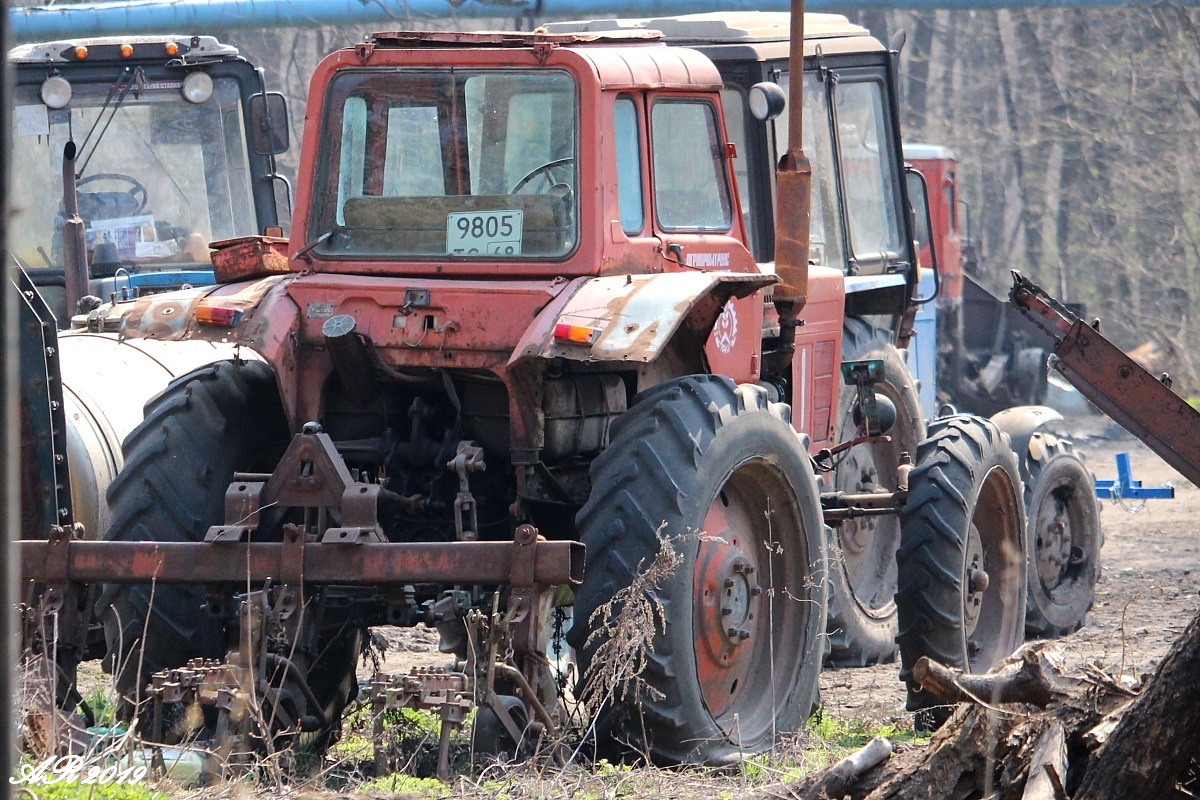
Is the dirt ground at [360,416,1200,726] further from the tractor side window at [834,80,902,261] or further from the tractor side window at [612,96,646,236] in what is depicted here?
the tractor side window at [834,80,902,261]

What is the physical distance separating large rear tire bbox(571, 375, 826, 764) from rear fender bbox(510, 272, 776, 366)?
328 mm

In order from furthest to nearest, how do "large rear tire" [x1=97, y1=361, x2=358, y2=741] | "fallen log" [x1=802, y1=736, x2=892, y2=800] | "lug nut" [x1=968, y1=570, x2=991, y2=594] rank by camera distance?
1. "lug nut" [x1=968, y1=570, x2=991, y2=594]
2. "large rear tire" [x1=97, y1=361, x2=358, y2=741]
3. "fallen log" [x1=802, y1=736, x2=892, y2=800]

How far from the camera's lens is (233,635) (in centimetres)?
622

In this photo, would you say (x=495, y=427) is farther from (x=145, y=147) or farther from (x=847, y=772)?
(x=145, y=147)

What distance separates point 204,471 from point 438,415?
873 mm

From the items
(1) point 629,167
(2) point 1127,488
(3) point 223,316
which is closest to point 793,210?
(1) point 629,167

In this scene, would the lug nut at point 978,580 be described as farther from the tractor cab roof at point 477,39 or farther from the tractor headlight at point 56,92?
the tractor headlight at point 56,92

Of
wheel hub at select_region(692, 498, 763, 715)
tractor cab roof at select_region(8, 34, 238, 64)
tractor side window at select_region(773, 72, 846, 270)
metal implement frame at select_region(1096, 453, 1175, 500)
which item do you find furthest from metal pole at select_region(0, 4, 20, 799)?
metal implement frame at select_region(1096, 453, 1175, 500)

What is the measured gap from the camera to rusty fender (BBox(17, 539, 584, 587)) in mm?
5363

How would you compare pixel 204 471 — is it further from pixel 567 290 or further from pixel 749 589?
pixel 749 589

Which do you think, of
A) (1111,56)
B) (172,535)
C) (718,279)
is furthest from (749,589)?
(1111,56)

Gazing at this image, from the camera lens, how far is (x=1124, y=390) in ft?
28.9

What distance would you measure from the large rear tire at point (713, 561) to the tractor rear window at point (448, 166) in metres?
0.84

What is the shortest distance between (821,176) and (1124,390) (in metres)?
Answer: 1.90
